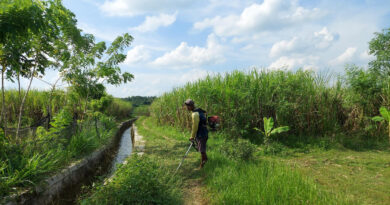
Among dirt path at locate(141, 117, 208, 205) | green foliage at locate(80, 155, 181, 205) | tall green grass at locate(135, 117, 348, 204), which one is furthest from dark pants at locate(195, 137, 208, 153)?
green foliage at locate(80, 155, 181, 205)

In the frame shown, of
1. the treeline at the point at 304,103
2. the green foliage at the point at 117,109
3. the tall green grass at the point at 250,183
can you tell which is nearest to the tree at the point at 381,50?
the treeline at the point at 304,103

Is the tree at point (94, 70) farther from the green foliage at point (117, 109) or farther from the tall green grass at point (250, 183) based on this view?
the green foliage at point (117, 109)

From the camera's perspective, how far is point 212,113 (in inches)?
386

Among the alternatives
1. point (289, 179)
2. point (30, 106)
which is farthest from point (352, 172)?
point (30, 106)

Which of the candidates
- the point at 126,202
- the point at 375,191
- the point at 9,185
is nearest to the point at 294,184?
the point at 375,191

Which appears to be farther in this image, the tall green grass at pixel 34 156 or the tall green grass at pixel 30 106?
the tall green grass at pixel 30 106

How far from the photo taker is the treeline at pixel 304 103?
830 centimetres

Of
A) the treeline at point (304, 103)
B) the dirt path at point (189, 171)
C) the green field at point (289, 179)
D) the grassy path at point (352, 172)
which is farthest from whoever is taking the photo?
the treeline at point (304, 103)

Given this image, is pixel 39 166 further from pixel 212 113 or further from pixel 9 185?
pixel 212 113

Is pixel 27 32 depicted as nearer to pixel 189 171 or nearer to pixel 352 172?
pixel 189 171

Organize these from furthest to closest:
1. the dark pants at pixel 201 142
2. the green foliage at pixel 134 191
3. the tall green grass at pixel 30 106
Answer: the tall green grass at pixel 30 106
the dark pants at pixel 201 142
the green foliage at pixel 134 191

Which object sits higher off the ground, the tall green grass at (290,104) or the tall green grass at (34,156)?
the tall green grass at (290,104)

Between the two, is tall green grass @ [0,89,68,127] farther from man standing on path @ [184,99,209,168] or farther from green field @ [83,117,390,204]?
man standing on path @ [184,99,209,168]

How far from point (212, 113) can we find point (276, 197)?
6.38 m
